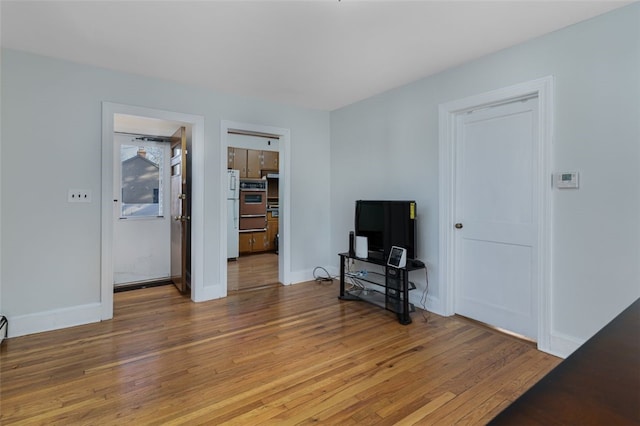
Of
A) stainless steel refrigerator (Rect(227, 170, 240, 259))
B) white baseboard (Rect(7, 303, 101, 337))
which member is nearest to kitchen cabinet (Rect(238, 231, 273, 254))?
stainless steel refrigerator (Rect(227, 170, 240, 259))

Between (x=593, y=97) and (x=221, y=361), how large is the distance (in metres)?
3.24

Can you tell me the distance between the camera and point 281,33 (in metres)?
2.43

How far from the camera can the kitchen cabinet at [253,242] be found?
651 cm

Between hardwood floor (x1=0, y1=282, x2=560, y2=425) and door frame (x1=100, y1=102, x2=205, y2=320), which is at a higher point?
door frame (x1=100, y1=102, x2=205, y2=320)

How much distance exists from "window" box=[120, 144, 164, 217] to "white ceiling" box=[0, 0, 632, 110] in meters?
1.56

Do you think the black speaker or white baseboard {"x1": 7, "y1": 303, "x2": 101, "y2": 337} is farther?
the black speaker

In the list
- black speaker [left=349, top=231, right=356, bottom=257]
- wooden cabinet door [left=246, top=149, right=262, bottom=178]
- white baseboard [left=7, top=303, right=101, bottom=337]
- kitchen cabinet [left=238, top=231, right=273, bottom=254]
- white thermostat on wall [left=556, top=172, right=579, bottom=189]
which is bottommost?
white baseboard [left=7, top=303, right=101, bottom=337]

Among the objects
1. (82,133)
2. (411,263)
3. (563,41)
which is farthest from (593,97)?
(82,133)

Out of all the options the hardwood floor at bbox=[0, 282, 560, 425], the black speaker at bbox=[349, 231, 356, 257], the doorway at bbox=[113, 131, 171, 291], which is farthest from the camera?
the doorway at bbox=[113, 131, 171, 291]

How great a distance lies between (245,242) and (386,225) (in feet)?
12.7

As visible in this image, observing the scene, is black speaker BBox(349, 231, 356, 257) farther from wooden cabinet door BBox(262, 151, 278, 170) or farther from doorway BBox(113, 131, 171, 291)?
wooden cabinet door BBox(262, 151, 278, 170)

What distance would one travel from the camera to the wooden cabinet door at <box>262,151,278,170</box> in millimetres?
6811

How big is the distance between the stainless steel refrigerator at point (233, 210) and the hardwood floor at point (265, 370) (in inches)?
113

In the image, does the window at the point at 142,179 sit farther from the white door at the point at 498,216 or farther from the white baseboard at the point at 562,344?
the white baseboard at the point at 562,344
